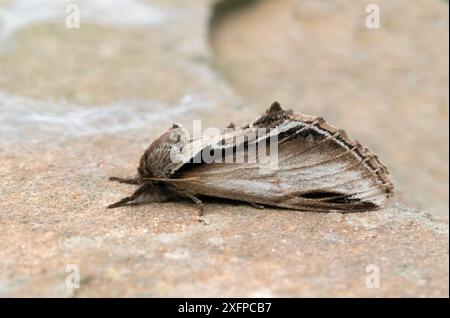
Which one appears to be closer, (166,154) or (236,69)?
(166,154)

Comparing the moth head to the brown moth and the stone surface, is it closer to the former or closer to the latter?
the brown moth

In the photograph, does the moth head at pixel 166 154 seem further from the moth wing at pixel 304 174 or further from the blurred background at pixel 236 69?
the blurred background at pixel 236 69

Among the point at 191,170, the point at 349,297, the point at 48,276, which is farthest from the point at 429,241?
the point at 48,276

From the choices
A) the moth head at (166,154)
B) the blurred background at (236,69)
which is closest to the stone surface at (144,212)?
the blurred background at (236,69)

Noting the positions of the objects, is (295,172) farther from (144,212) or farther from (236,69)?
(236,69)

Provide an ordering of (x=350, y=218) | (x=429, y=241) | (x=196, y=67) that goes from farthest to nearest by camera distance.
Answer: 1. (x=196, y=67)
2. (x=350, y=218)
3. (x=429, y=241)

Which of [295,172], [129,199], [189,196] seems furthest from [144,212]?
[295,172]

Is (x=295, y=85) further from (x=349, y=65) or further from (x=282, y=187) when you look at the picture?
(x=282, y=187)
